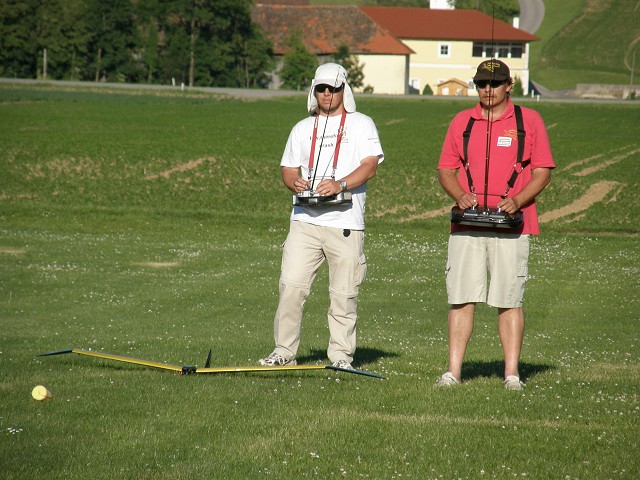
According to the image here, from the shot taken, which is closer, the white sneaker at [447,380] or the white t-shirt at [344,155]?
the white sneaker at [447,380]

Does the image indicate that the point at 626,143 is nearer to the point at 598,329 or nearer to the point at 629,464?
the point at 598,329

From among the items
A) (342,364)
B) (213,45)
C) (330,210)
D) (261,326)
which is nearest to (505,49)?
(213,45)

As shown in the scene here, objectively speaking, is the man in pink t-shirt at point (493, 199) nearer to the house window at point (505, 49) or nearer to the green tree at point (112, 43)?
the green tree at point (112, 43)

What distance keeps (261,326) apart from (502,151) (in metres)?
6.84

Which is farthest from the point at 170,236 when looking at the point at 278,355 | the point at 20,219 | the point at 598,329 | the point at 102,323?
the point at 278,355

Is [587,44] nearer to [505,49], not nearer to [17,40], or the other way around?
[505,49]

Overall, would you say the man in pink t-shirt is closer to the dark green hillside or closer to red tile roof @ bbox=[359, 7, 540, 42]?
the dark green hillside

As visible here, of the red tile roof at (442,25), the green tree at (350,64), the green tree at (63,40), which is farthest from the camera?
the red tile roof at (442,25)

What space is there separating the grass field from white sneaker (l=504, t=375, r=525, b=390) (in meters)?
0.09

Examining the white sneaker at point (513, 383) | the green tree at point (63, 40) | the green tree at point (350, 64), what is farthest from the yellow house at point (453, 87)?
the white sneaker at point (513, 383)

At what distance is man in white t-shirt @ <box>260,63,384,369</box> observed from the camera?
8523 mm

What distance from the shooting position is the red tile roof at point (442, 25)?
345ft

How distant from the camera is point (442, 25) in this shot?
109m

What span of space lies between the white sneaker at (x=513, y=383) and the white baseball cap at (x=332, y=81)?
2457 millimetres
